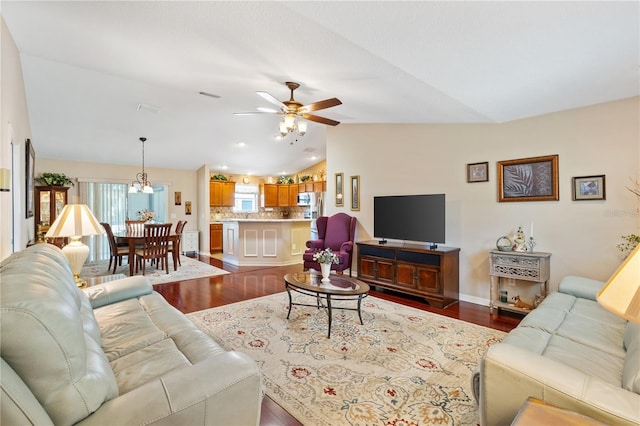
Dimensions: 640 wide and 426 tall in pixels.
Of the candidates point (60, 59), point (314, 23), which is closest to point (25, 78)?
point (60, 59)

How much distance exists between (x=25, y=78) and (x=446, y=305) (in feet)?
20.0

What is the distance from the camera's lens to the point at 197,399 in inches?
44.1

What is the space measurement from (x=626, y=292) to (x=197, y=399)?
1.45 meters

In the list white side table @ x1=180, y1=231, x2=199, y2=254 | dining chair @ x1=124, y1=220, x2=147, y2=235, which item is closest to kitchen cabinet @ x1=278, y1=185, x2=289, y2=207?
white side table @ x1=180, y1=231, x2=199, y2=254

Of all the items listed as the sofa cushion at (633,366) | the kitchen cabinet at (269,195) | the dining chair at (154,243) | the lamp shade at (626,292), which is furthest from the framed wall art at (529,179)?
the kitchen cabinet at (269,195)

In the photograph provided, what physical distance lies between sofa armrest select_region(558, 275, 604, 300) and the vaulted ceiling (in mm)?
1775

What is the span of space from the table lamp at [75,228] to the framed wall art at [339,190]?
3.83m

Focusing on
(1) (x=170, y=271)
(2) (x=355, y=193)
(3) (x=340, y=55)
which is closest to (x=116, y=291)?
(3) (x=340, y=55)

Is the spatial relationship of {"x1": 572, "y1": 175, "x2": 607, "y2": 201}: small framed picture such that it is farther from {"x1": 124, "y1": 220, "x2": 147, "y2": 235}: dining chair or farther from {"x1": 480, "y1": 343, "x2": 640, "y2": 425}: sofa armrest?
{"x1": 124, "y1": 220, "x2": 147, "y2": 235}: dining chair

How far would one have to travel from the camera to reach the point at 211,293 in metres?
4.60

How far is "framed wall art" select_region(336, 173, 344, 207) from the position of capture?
5.82 m

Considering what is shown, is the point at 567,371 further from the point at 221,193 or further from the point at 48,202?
the point at 221,193

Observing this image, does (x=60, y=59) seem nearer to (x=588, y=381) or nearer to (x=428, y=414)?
(x=428, y=414)

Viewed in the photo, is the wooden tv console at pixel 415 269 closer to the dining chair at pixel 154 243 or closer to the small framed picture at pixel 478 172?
the small framed picture at pixel 478 172
